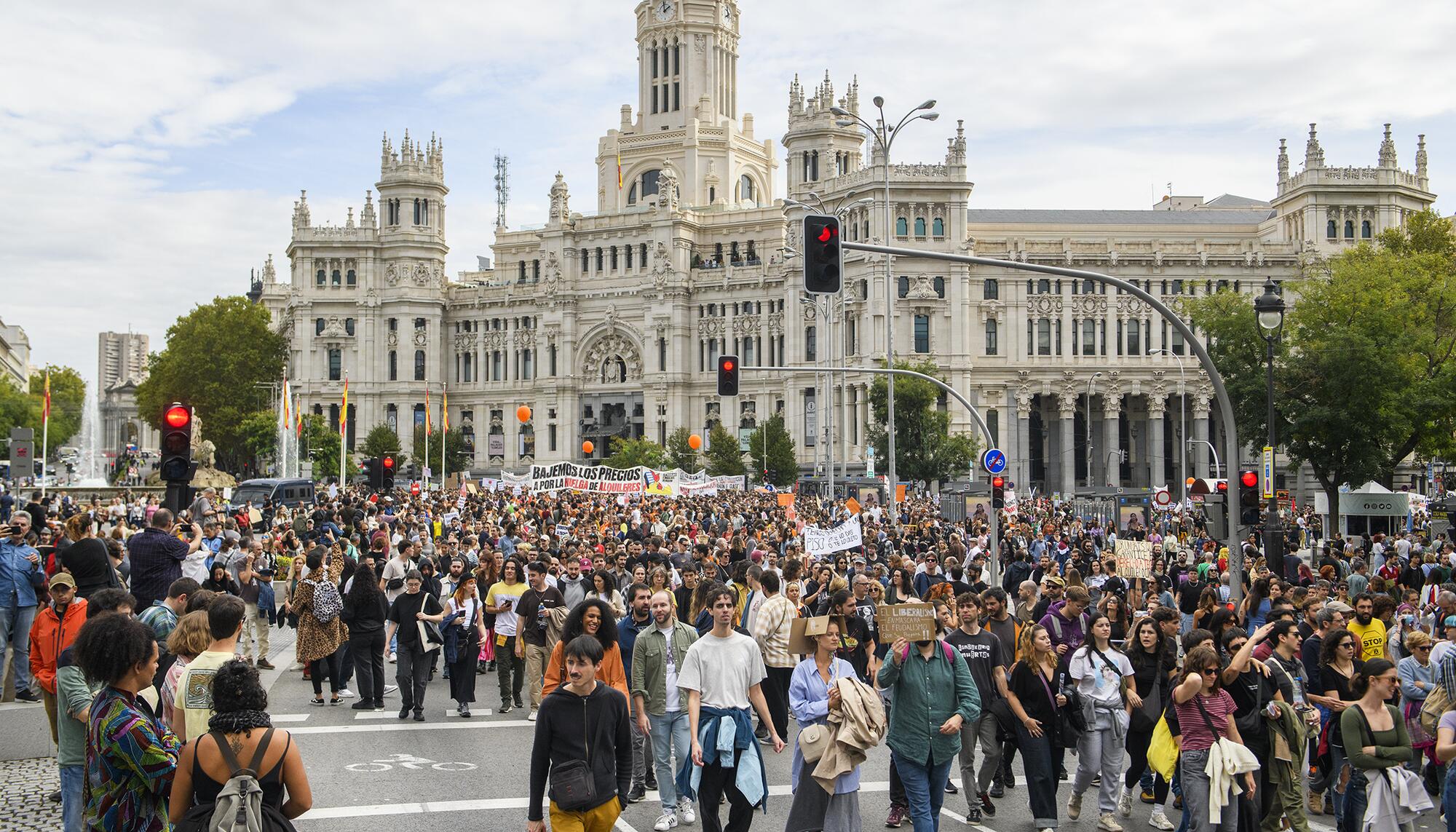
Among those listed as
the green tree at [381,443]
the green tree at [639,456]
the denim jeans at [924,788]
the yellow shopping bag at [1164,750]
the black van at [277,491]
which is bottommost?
the denim jeans at [924,788]

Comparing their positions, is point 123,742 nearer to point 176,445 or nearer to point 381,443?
point 176,445

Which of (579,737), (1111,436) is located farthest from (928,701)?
(1111,436)

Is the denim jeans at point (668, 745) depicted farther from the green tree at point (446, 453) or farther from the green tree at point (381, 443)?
the green tree at point (381, 443)

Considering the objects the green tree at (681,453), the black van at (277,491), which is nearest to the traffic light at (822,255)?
the black van at (277,491)

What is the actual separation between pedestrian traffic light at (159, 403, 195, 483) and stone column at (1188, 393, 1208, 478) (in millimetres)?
68922

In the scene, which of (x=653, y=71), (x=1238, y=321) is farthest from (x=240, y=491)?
(x=653, y=71)

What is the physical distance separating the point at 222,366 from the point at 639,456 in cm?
3850

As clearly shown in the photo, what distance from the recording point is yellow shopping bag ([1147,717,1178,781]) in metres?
9.51

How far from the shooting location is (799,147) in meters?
85.6

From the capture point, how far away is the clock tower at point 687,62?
10144 centimetres

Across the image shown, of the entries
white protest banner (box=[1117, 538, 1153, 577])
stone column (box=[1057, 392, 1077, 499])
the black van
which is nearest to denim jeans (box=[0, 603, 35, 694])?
white protest banner (box=[1117, 538, 1153, 577])

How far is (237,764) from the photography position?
245 inches

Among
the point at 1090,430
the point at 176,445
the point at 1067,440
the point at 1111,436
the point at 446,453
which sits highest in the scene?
the point at 1090,430

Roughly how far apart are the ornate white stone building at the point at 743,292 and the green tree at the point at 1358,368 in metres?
26.2
